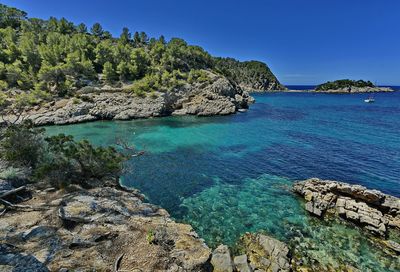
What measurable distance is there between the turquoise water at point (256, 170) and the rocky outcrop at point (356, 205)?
3.23ft

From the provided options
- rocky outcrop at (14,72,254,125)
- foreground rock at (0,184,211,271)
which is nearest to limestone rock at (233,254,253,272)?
foreground rock at (0,184,211,271)

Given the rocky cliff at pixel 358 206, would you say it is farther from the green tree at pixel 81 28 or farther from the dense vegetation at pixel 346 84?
the dense vegetation at pixel 346 84

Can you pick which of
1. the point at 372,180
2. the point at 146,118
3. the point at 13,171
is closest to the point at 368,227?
the point at 372,180

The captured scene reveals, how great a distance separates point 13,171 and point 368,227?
67.9ft

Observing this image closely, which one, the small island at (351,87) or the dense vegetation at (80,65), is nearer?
the dense vegetation at (80,65)

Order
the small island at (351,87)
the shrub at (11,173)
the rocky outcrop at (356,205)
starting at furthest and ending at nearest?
the small island at (351,87) < the rocky outcrop at (356,205) < the shrub at (11,173)

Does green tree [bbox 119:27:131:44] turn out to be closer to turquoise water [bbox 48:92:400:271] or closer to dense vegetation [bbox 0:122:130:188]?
turquoise water [bbox 48:92:400:271]

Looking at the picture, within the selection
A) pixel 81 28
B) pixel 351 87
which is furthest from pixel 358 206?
pixel 351 87

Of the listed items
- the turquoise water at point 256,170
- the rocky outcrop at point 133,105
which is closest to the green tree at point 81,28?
the rocky outcrop at point 133,105

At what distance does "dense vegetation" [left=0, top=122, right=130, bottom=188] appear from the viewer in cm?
1388

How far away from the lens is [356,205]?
15789 millimetres

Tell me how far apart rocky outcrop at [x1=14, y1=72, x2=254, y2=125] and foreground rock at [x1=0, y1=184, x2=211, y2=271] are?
38.0m

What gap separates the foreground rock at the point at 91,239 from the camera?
802 cm

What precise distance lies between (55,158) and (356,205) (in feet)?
63.6
